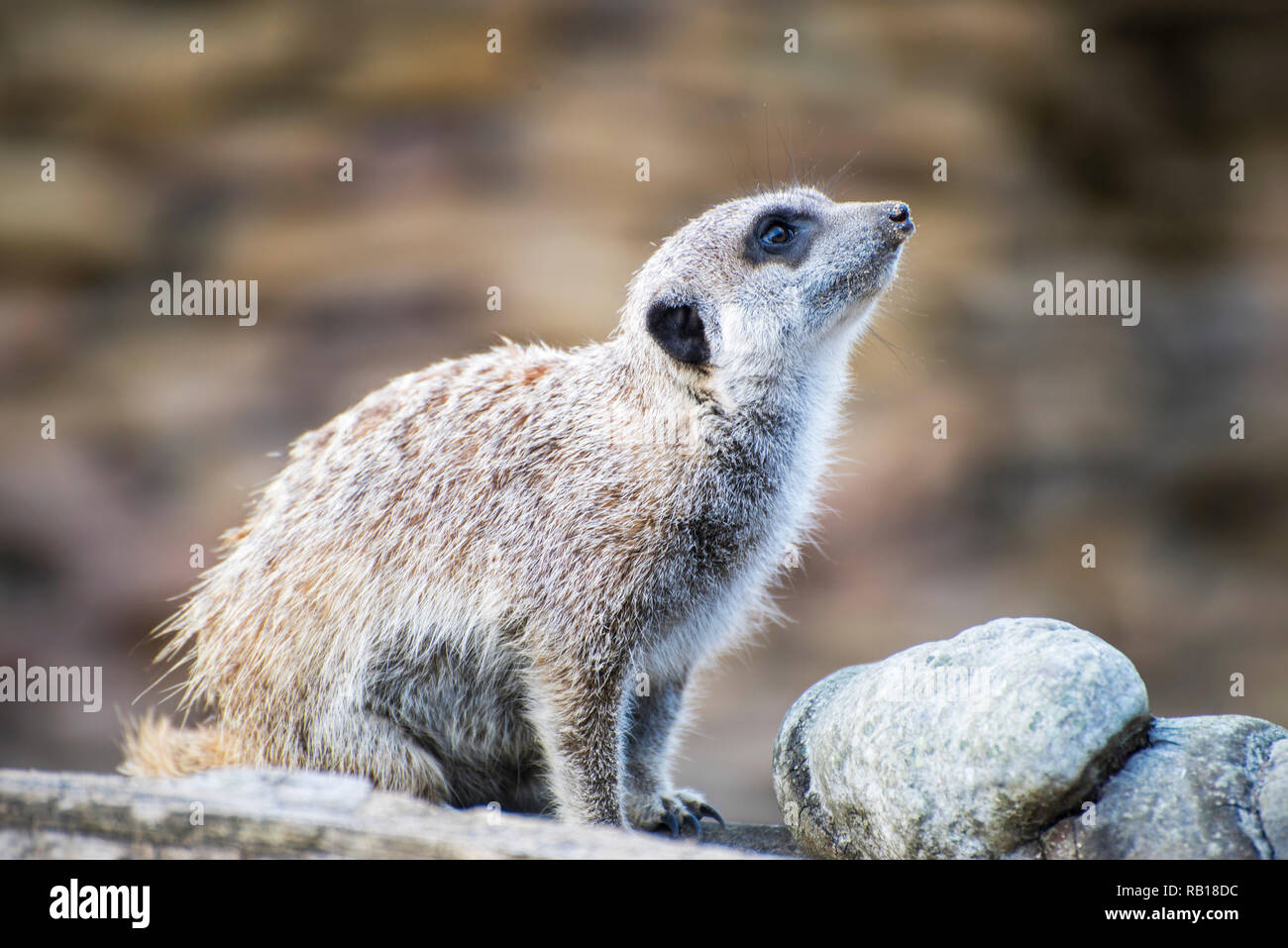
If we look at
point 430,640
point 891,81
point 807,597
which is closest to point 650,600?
point 430,640

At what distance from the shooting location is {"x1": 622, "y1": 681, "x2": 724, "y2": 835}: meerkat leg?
457 centimetres

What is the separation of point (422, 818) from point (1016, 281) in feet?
31.0

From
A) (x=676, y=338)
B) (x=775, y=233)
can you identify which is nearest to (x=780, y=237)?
(x=775, y=233)

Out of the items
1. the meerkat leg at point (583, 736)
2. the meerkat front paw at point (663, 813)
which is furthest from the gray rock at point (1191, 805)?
the meerkat front paw at point (663, 813)

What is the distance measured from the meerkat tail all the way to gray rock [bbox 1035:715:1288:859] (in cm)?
317

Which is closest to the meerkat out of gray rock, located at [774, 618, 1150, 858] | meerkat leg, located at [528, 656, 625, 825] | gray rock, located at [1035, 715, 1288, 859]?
meerkat leg, located at [528, 656, 625, 825]

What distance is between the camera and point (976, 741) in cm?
321

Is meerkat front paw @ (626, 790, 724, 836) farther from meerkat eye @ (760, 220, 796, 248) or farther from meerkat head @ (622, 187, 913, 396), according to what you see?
meerkat eye @ (760, 220, 796, 248)

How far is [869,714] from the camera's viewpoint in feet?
11.7

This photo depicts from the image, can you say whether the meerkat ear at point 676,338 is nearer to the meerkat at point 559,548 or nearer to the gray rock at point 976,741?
the meerkat at point 559,548

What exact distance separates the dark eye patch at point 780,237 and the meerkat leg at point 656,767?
1843mm

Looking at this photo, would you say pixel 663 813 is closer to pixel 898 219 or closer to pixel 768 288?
pixel 768 288

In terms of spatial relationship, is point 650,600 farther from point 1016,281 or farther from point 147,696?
point 147,696

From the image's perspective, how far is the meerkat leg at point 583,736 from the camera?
400cm
